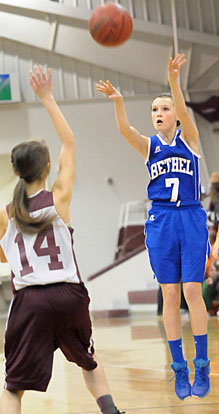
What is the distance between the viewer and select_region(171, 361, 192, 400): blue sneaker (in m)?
3.52

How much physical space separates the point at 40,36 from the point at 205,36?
3415 mm

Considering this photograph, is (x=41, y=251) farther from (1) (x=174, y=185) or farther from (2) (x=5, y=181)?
(2) (x=5, y=181)

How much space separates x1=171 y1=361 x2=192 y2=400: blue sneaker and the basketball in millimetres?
2565

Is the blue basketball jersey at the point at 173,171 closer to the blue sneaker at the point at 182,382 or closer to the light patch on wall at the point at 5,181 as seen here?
the blue sneaker at the point at 182,382

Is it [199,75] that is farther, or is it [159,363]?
[199,75]

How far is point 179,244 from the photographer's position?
12.2 ft

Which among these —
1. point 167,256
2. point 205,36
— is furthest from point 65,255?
point 205,36

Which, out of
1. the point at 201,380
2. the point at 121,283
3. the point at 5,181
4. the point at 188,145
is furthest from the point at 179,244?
the point at 5,181

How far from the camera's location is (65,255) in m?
2.81

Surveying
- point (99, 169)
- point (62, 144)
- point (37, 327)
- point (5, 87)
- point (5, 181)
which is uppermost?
point (5, 87)

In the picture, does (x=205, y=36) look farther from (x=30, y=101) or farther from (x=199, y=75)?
(x=30, y=101)

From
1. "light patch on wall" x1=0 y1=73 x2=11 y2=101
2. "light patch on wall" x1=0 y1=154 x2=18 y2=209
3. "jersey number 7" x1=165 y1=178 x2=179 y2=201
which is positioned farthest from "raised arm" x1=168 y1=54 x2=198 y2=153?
"light patch on wall" x1=0 y1=154 x2=18 y2=209

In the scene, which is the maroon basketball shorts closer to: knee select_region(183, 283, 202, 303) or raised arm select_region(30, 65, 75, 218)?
raised arm select_region(30, 65, 75, 218)

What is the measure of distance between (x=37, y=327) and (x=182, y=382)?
1150 millimetres
